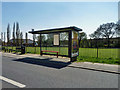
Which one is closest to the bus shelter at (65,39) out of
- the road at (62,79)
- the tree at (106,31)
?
the road at (62,79)

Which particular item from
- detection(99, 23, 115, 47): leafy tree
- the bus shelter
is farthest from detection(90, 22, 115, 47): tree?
the bus shelter

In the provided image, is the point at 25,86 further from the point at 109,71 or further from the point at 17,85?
the point at 109,71

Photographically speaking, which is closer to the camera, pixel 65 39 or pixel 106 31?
pixel 65 39

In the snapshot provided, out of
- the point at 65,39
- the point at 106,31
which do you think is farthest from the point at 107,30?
the point at 65,39

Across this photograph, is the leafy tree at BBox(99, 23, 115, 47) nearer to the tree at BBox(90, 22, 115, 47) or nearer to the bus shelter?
the tree at BBox(90, 22, 115, 47)

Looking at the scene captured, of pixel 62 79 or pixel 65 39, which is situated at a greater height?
pixel 65 39

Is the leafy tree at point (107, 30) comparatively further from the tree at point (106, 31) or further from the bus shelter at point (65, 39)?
the bus shelter at point (65, 39)

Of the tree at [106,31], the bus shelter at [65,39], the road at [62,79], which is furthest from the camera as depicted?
the tree at [106,31]

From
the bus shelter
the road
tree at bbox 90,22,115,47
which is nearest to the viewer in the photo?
the road

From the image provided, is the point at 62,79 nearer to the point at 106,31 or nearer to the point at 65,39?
the point at 65,39

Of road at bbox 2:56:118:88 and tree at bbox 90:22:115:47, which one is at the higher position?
tree at bbox 90:22:115:47

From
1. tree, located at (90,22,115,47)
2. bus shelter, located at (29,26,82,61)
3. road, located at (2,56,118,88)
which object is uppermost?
tree, located at (90,22,115,47)

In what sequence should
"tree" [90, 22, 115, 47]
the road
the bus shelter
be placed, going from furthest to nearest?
"tree" [90, 22, 115, 47]
the bus shelter
the road

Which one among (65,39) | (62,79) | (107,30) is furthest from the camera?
(107,30)
